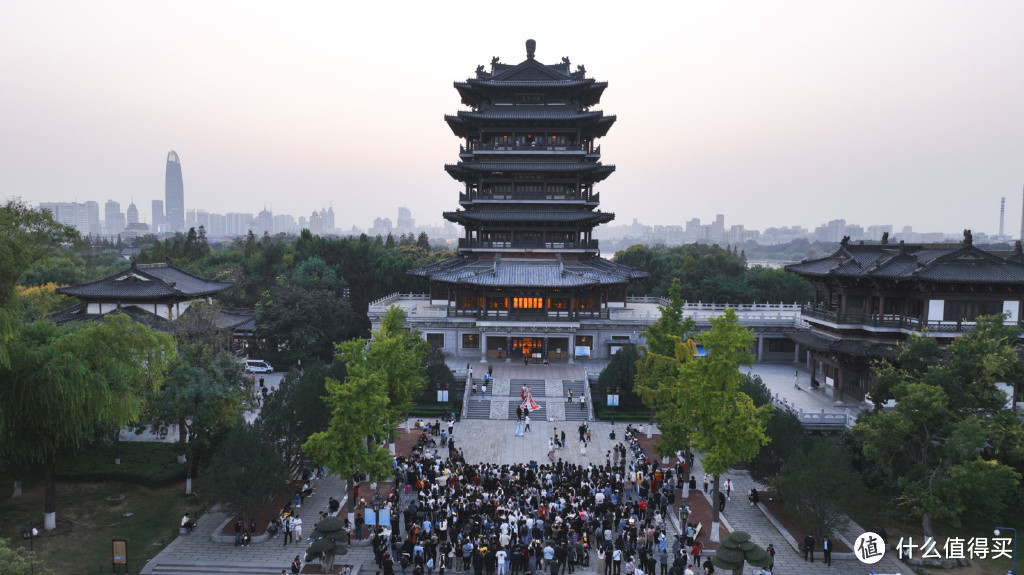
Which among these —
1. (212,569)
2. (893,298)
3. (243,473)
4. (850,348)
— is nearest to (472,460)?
(243,473)

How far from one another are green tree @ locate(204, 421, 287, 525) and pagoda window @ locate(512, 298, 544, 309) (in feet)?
87.0

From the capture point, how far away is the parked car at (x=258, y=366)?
47469 millimetres

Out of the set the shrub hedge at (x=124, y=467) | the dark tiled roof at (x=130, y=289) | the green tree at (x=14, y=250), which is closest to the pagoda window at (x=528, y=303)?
the dark tiled roof at (x=130, y=289)

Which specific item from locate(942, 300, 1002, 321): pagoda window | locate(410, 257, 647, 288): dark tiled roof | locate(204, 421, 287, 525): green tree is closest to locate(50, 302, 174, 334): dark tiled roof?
locate(410, 257, 647, 288): dark tiled roof

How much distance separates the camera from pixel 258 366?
4797 cm

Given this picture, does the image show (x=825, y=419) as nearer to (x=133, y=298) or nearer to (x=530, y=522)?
(x=530, y=522)

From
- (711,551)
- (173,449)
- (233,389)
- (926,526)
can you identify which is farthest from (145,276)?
(926,526)

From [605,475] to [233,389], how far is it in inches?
703

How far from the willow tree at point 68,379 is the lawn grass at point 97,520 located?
3296mm

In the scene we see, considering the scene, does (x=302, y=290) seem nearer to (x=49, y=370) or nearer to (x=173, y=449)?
(x=173, y=449)

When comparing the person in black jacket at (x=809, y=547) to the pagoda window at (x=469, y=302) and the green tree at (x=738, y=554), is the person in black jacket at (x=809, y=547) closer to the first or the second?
the green tree at (x=738, y=554)

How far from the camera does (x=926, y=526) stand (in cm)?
2214

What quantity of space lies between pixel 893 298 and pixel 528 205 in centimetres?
2702

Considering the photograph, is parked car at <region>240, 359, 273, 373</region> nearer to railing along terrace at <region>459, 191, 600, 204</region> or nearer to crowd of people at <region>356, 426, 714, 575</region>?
railing along terrace at <region>459, 191, 600, 204</region>
